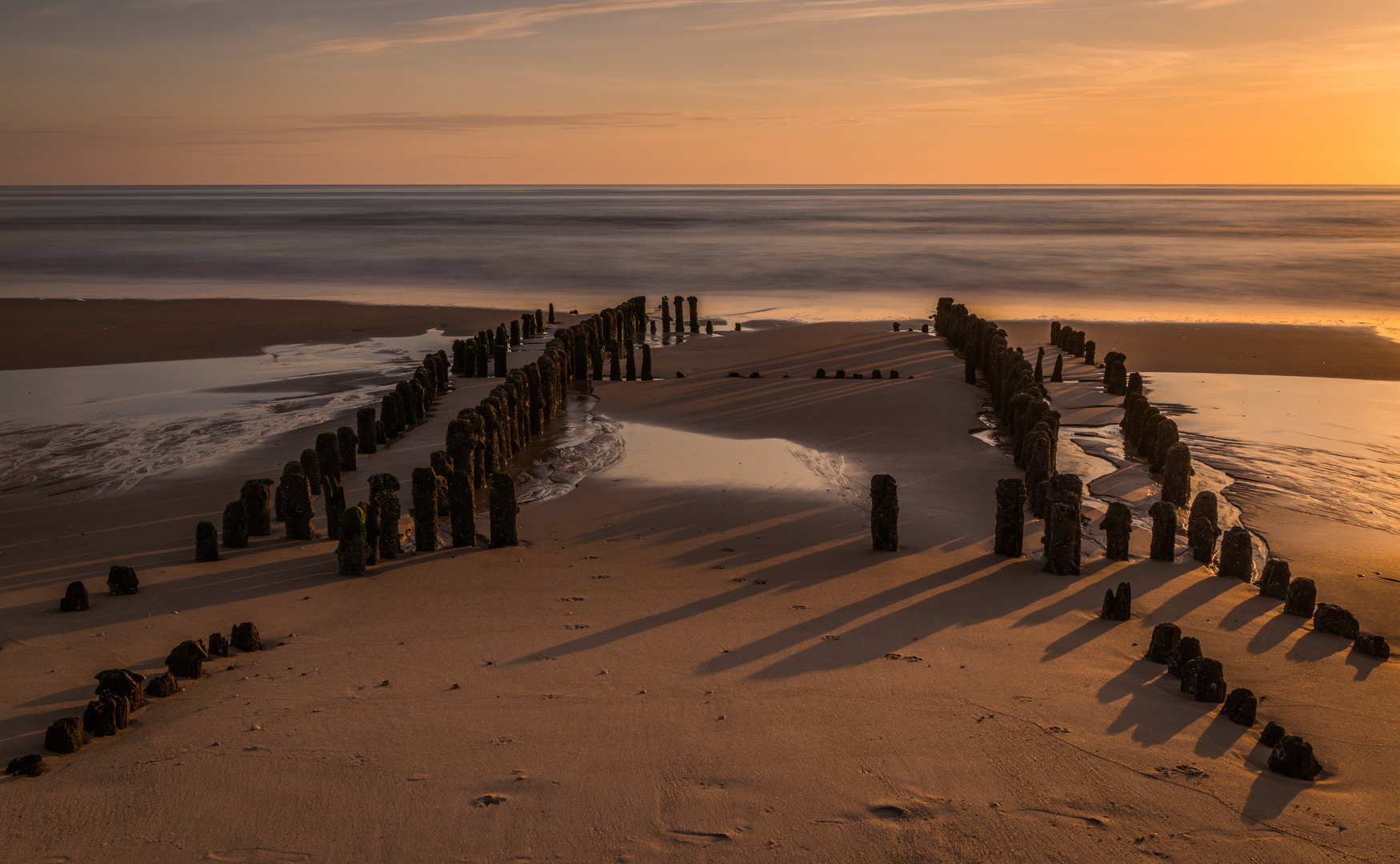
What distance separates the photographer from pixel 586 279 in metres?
42.5

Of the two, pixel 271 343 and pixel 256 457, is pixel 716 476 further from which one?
pixel 271 343

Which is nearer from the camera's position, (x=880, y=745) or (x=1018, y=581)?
(x=880, y=745)

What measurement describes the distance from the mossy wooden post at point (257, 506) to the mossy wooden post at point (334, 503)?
0.57 metres

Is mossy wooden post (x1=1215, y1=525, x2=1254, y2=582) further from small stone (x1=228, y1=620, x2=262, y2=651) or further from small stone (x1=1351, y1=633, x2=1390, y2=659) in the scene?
small stone (x1=228, y1=620, x2=262, y2=651)

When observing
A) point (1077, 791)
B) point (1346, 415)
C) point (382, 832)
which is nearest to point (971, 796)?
point (1077, 791)

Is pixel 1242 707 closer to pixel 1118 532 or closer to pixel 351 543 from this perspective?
pixel 1118 532

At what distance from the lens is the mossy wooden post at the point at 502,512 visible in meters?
8.95

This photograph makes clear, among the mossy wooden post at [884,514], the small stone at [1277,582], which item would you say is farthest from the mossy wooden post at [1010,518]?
the small stone at [1277,582]

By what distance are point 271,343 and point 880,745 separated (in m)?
21.1

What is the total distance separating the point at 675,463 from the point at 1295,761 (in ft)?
26.7

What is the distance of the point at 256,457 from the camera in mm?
12320

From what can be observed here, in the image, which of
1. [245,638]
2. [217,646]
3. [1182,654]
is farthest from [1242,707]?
[217,646]

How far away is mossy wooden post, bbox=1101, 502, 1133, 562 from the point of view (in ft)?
28.8

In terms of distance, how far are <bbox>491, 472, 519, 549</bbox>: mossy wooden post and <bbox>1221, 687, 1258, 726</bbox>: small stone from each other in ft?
Result: 19.6
